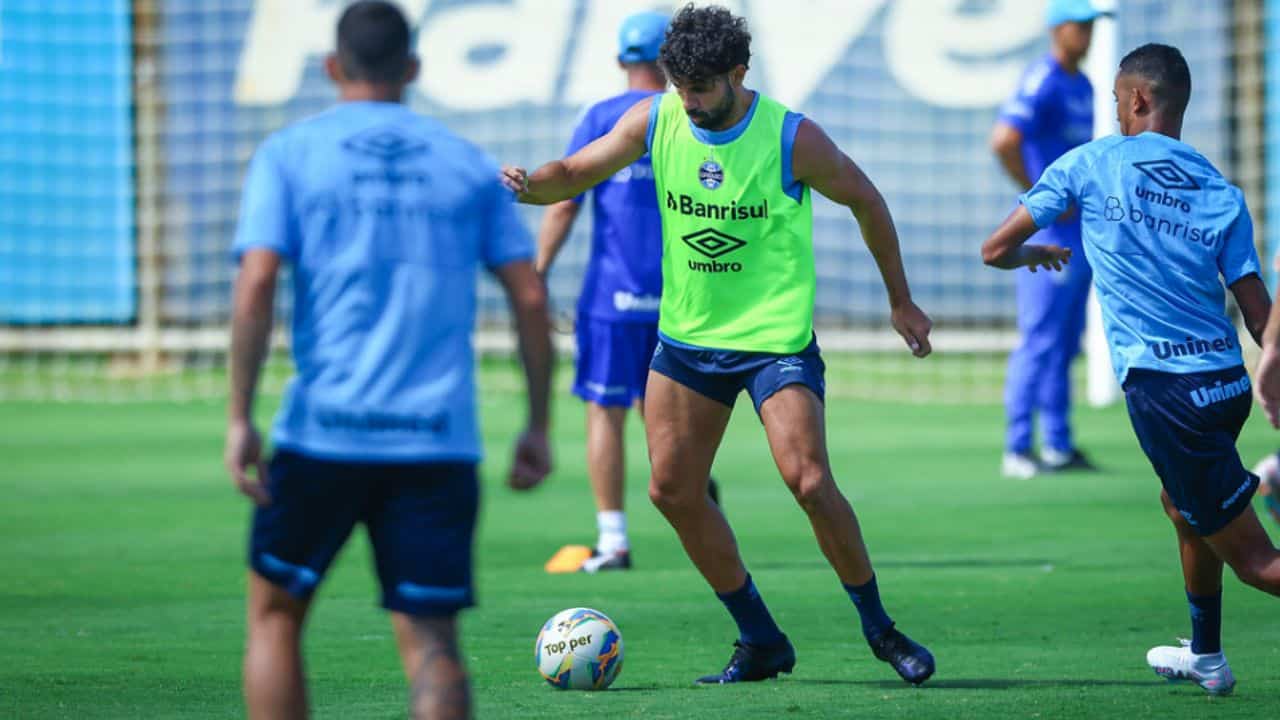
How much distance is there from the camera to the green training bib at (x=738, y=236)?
5.95m

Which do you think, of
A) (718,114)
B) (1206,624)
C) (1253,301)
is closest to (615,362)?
(718,114)

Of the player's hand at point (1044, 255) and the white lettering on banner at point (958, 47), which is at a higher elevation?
the player's hand at point (1044, 255)

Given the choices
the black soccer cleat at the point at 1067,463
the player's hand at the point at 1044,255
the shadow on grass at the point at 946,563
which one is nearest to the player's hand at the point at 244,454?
the player's hand at the point at 1044,255

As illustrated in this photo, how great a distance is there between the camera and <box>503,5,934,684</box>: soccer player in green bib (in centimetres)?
588

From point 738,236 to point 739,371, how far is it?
1.36 feet

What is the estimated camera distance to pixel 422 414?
415 cm

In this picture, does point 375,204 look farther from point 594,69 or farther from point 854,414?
point 594,69

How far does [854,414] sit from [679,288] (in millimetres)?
11032

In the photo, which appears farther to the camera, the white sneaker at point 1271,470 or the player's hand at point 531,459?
the white sneaker at point 1271,470

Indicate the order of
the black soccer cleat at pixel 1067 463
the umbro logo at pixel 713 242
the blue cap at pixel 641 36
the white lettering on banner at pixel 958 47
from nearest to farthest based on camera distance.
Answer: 1. the umbro logo at pixel 713 242
2. the blue cap at pixel 641 36
3. the black soccer cleat at pixel 1067 463
4. the white lettering on banner at pixel 958 47

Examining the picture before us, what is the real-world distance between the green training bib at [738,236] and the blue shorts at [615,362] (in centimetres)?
250

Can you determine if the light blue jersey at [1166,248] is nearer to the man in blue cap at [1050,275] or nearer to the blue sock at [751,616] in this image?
the blue sock at [751,616]

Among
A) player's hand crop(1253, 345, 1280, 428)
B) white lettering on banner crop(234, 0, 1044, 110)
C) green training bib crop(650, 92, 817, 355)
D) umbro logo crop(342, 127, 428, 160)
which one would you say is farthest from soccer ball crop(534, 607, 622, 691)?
white lettering on banner crop(234, 0, 1044, 110)

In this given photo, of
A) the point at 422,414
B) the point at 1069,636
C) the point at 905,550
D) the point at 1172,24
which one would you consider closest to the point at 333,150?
the point at 422,414
